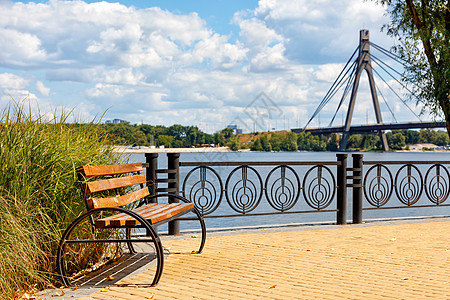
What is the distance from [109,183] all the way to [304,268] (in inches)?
74.0

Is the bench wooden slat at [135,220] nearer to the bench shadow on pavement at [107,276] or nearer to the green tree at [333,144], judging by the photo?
the bench shadow on pavement at [107,276]

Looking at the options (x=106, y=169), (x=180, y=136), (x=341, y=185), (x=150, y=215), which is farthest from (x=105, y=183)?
(x=180, y=136)

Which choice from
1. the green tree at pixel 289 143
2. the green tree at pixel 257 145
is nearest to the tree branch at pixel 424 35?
the green tree at pixel 257 145

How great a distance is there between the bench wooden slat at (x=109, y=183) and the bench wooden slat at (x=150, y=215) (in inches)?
10.1

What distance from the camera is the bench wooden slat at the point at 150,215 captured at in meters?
3.55

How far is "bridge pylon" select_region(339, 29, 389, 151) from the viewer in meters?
38.7

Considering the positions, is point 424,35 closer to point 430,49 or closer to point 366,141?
point 430,49

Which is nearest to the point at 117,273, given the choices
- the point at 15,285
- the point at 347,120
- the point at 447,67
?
the point at 15,285

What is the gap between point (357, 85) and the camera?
4131cm

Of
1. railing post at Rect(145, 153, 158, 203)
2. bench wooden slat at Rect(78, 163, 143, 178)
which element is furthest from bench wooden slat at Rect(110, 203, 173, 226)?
railing post at Rect(145, 153, 158, 203)

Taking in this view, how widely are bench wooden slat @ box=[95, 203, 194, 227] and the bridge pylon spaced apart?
116ft

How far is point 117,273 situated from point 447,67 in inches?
266

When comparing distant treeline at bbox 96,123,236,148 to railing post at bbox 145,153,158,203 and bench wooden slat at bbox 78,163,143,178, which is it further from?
bench wooden slat at bbox 78,163,143,178

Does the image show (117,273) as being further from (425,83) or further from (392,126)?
(392,126)
